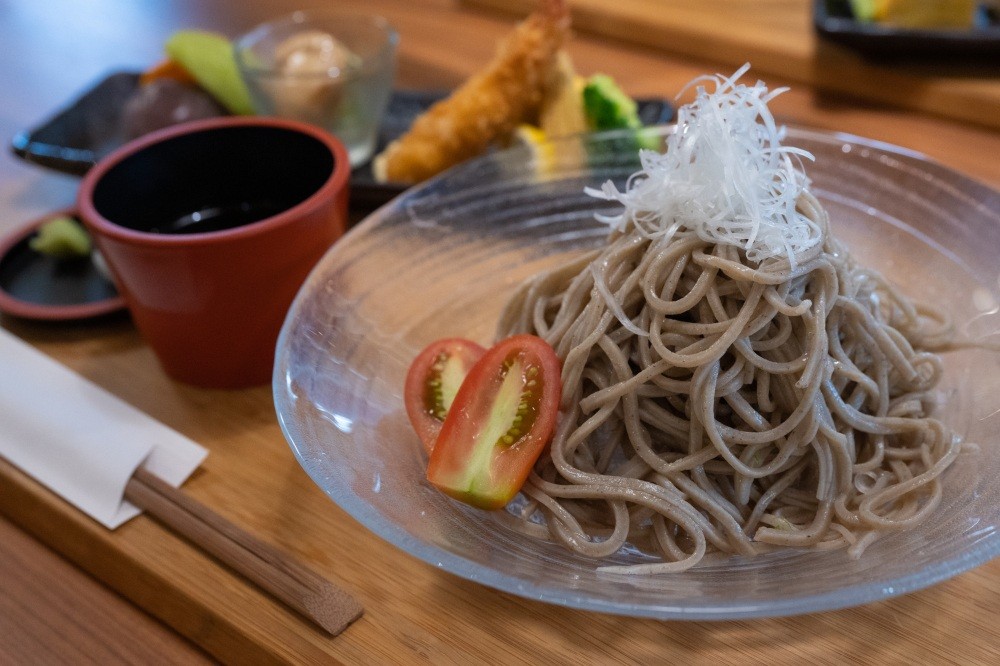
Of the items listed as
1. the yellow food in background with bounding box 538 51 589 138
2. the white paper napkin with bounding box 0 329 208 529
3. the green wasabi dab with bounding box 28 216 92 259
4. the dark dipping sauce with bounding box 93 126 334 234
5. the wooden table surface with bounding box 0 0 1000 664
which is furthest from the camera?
the yellow food in background with bounding box 538 51 589 138

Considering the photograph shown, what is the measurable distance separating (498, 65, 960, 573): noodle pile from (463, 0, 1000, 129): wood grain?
56.2 inches

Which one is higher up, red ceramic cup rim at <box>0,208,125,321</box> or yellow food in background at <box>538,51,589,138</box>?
yellow food in background at <box>538,51,589,138</box>

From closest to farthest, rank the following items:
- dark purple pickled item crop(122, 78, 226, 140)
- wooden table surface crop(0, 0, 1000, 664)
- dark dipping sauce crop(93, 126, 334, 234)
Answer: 1. wooden table surface crop(0, 0, 1000, 664)
2. dark dipping sauce crop(93, 126, 334, 234)
3. dark purple pickled item crop(122, 78, 226, 140)

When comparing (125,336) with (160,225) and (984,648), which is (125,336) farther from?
(984,648)

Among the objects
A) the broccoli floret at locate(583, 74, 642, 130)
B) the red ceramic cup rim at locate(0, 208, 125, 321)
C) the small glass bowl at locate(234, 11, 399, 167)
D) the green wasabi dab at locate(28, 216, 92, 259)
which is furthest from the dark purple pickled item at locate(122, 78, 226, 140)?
the broccoli floret at locate(583, 74, 642, 130)

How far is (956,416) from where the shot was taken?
151 centimetres

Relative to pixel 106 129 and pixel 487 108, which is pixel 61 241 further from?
pixel 487 108

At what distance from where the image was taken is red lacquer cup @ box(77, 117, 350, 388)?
1.69m

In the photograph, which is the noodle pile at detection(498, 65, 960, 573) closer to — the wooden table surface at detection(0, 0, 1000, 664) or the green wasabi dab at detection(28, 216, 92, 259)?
the wooden table surface at detection(0, 0, 1000, 664)

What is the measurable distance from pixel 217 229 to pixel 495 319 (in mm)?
686

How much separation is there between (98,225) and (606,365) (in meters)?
0.98

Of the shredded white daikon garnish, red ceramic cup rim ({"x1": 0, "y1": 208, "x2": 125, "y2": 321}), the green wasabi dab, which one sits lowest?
red ceramic cup rim ({"x1": 0, "y1": 208, "x2": 125, "y2": 321})

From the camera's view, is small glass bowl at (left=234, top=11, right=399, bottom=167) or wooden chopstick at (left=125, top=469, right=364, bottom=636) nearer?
wooden chopstick at (left=125, top=469, right=364, bottom=636)

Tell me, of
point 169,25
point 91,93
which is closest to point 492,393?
point 91,93
